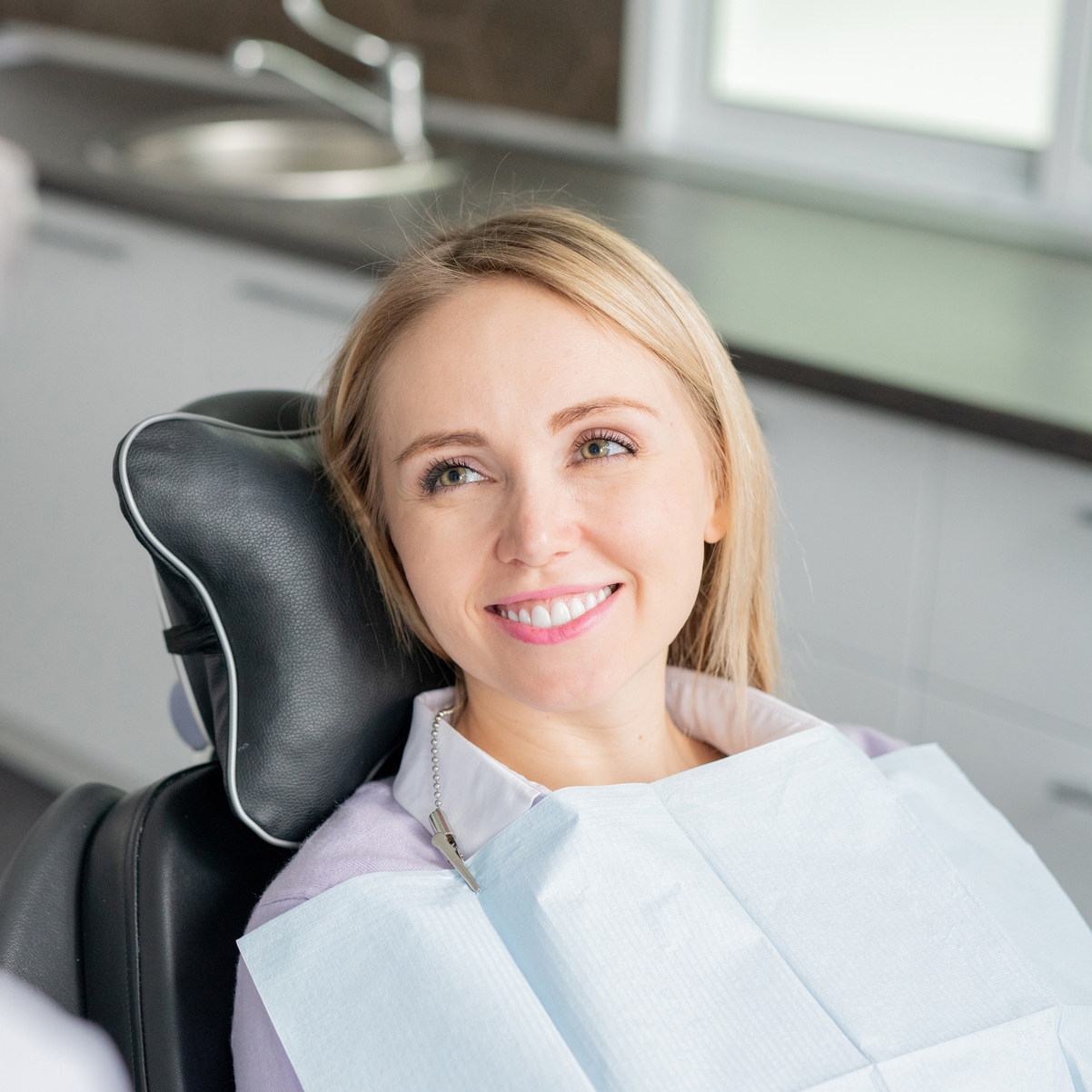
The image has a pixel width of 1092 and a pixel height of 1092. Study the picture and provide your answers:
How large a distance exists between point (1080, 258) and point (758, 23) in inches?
27.5

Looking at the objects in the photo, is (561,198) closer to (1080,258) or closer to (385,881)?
(1080,258)

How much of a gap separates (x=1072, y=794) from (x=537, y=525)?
0.87 meters

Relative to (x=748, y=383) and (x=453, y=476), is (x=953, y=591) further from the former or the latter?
(x=453, y=476)

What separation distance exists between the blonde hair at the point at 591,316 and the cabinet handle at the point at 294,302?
2.67ft

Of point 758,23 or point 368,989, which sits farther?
point 758,23

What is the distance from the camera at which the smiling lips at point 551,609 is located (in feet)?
3.17

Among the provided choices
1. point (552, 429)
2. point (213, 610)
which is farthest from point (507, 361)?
point (213, 610)

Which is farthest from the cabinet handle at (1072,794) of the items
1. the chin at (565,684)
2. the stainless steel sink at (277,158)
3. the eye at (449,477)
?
the stainless steel sink at (277,158)

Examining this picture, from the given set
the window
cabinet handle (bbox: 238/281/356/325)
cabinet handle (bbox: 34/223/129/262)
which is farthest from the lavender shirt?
cabinet handle (bbox: 34/223/129/262)

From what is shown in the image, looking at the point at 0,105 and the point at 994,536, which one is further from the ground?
the point at 0,105

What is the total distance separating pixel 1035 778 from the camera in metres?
1.53

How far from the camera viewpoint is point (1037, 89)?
1967mm

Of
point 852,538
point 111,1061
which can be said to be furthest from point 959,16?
point 111,1061

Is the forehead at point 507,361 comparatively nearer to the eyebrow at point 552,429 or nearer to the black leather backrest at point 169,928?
the eyebrow at point 552,429
